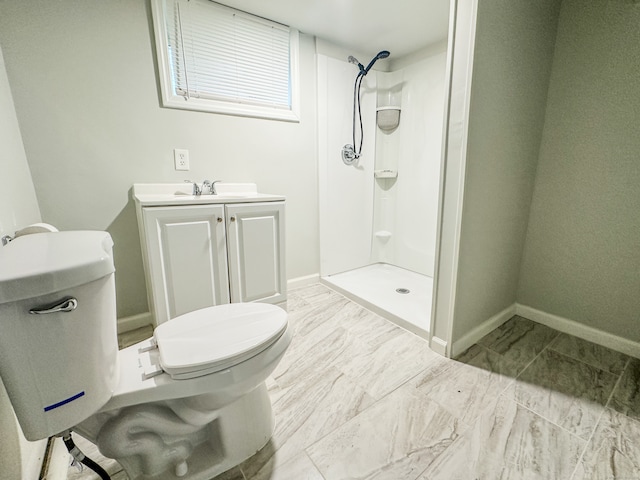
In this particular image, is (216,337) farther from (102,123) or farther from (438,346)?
(102,123)

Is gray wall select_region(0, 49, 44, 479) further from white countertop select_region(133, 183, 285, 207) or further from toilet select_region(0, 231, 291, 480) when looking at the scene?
white countertop select_region(133, 183, 285, 207)

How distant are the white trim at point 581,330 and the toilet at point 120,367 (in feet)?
5.81

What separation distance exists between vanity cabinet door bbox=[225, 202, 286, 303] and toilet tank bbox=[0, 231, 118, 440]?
0.91 meters

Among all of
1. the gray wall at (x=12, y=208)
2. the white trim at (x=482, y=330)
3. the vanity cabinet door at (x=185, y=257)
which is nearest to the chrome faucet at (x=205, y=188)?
the vanity cabinet door at (x=185, y=257)

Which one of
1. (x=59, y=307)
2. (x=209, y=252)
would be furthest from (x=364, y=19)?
(x=59, y=307)

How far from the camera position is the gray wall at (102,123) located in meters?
1.29

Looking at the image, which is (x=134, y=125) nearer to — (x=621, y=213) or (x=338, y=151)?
(x=338, y=151)

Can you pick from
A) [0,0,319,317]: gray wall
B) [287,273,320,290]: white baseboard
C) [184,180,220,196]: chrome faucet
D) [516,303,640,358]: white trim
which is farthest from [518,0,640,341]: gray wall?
[184,180,220,196]: chrome faucet

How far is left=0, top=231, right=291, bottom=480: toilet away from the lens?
0.51 m

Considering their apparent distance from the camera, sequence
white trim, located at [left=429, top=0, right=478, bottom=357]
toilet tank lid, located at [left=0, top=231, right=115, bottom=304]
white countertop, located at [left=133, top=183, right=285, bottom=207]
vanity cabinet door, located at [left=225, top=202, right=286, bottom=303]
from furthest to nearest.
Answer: vanity cabinet door, located at [left=225, top=202, right=286, bottom=303] < white countertop, located at [left=133, top=183, right=285, bottom=207] < white trim, located at [left=429, top=0, right=478, bottom=357] < toilet tank lid, located at [left=0, top=231, right=115, bottom=304]

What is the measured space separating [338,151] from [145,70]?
4.63ft

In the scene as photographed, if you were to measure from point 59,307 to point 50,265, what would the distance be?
0.08 metres

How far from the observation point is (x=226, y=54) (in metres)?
1.73

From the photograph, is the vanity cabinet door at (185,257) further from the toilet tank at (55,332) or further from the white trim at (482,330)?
the white trim at (482,330)
